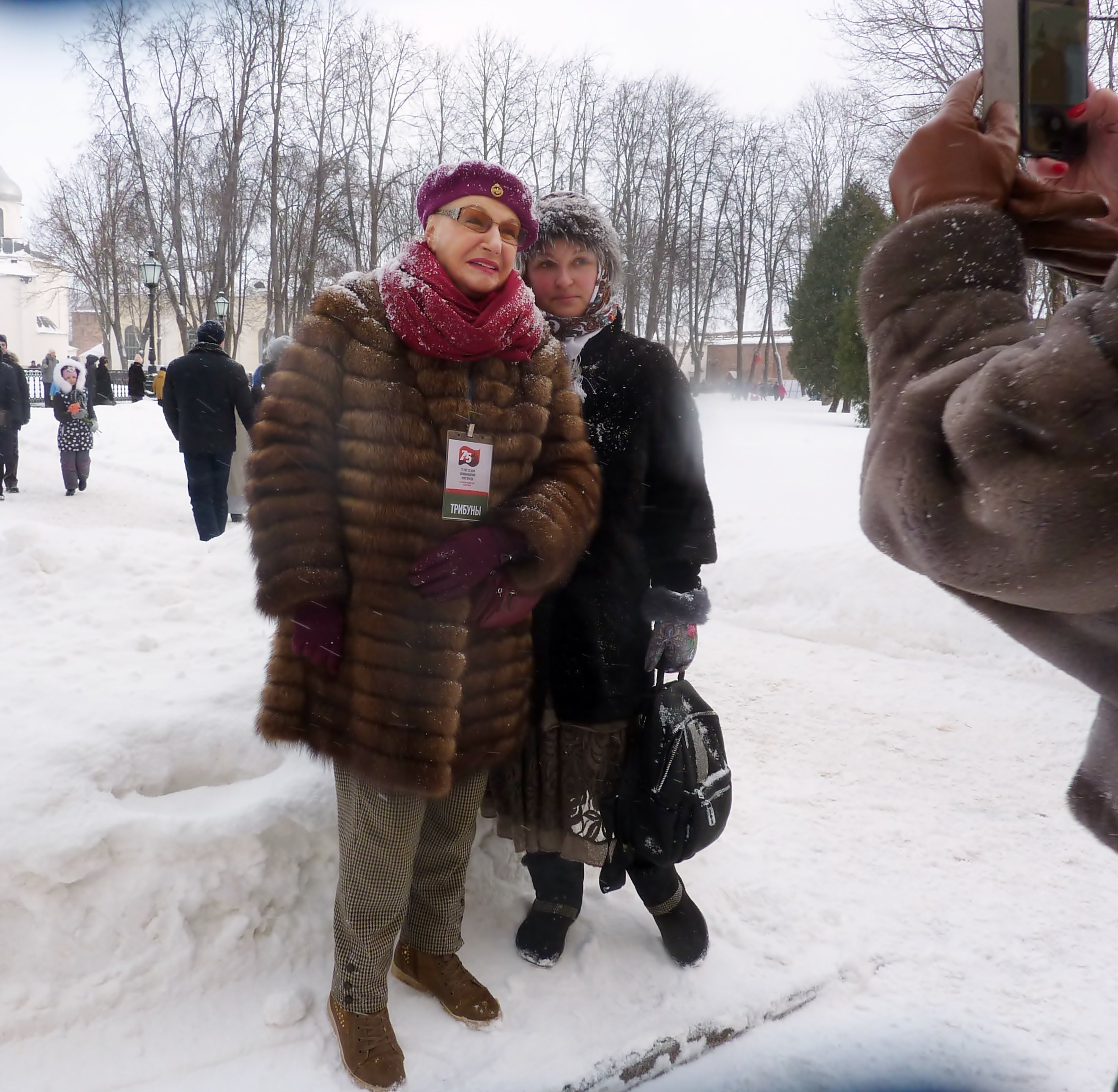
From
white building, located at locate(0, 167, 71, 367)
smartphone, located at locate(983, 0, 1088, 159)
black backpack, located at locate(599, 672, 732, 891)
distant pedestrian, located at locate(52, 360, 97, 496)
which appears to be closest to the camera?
smartphone, located at locate(983, 0, 1088, 159)

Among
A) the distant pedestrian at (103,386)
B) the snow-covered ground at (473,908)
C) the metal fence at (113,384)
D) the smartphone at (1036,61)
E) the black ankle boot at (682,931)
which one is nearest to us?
the smartphone at (1036,61)

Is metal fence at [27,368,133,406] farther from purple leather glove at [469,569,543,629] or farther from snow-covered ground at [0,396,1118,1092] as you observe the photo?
purple leather glove at [469,569,543,629]

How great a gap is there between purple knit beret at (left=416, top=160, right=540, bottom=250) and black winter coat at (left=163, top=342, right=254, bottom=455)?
614cm

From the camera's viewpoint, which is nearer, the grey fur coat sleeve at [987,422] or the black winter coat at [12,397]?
the grey fur coat sleeve at [987,422]

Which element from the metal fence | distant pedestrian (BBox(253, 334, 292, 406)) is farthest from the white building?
distant pedestrian (BBox(253, 334, 292, 406))

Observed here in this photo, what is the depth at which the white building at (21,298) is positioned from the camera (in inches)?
2164

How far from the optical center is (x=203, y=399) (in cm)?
782

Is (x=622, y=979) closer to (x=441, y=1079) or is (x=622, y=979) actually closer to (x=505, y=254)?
(x=441, y=1079)

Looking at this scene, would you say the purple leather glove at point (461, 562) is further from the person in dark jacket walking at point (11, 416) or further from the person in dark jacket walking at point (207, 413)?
the person in dark jacket walking at point (11, 416)

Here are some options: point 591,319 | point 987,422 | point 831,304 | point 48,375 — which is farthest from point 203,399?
point 831,304

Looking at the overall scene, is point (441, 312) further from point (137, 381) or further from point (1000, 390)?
point (137, 381)

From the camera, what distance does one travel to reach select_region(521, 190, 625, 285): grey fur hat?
8.16ft

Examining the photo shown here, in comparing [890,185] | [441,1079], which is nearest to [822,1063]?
[441,1079]

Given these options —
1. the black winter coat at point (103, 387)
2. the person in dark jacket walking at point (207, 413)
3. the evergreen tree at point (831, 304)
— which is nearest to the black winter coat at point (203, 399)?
the person in dark jacket walking at point (207, 413)
